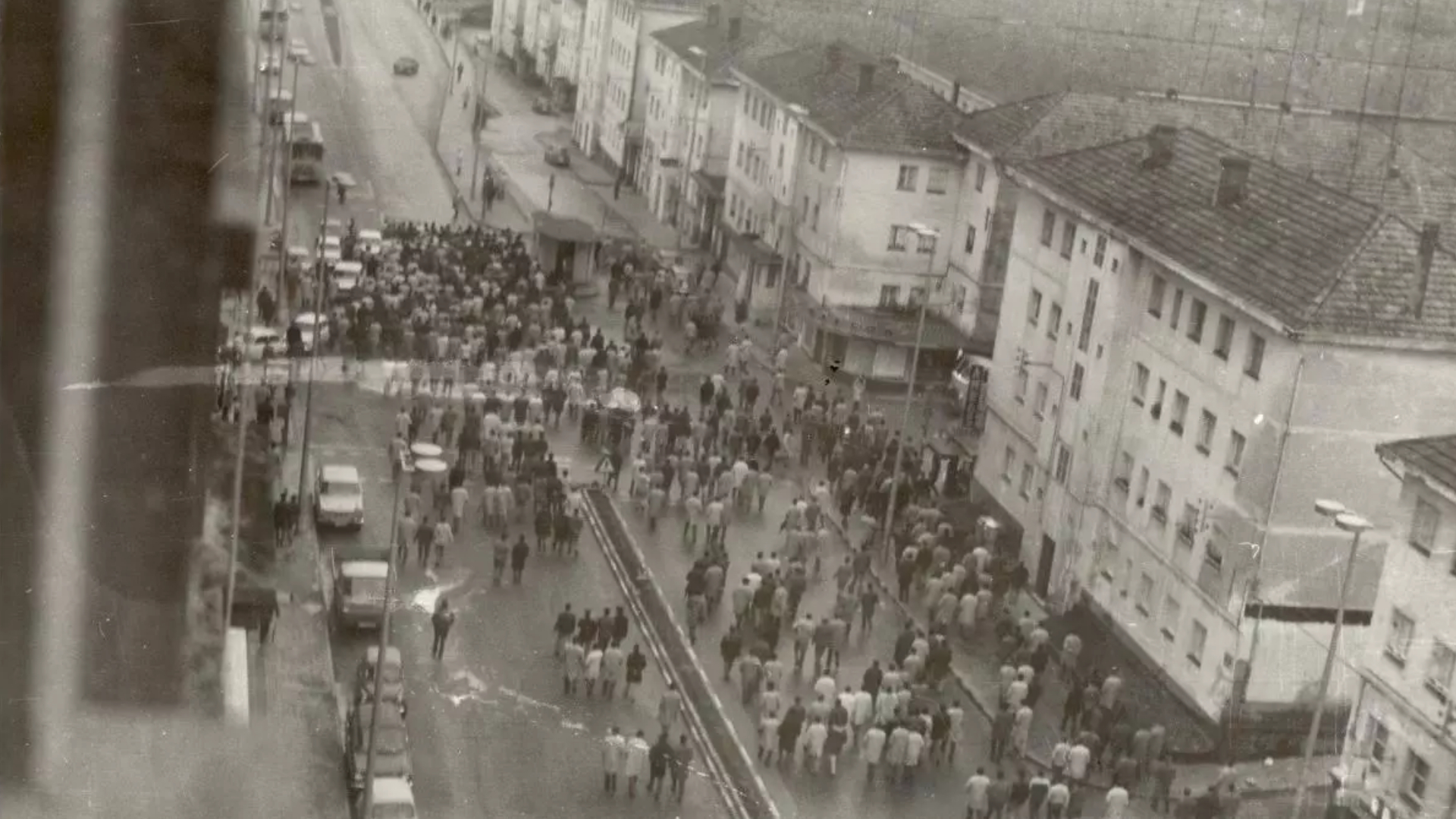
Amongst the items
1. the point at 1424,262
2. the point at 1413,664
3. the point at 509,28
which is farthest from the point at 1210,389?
the point at 509,28

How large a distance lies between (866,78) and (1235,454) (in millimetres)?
25174

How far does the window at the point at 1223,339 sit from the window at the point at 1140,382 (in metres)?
2.30

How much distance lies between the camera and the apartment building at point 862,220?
54656 millimetres

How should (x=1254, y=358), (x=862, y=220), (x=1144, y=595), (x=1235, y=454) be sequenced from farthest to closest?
(x=862, y=220), (x=1144, y=595), (x=1235, y=454), (x=1254, y=358)

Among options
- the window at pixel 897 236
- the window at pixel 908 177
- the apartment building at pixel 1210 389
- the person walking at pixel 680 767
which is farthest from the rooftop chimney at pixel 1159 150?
the person walking at pixel 680 767

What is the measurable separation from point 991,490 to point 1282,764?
11645mm

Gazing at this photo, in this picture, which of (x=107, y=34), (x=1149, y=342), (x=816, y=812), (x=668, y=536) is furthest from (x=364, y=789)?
(x=1149, y=342)

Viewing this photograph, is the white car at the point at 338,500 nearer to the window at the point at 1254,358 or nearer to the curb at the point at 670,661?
the curb at the point at 670,661

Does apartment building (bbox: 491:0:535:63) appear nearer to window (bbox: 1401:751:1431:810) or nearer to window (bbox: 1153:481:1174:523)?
window (bbox: 1153:481:1174:523)

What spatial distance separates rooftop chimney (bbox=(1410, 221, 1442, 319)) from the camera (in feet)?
115

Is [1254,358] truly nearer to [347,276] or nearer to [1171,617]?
[1171,617]

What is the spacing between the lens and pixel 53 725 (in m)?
25.4

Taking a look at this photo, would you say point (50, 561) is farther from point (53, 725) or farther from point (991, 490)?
point (991, 490)

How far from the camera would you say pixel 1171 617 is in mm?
37312
